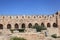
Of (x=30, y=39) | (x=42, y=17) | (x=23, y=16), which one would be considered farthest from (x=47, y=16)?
(x=30, y=39)

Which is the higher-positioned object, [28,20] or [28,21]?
[28,20]

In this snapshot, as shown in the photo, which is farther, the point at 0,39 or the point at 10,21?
the point at 10,21

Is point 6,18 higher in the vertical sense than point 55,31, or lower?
higher

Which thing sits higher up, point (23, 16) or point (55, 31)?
point (23, 16)

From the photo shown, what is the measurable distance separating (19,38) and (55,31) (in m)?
29.0

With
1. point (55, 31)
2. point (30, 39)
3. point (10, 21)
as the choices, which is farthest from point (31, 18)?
point (30, 39)

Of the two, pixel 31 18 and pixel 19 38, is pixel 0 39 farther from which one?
pixel 31 18

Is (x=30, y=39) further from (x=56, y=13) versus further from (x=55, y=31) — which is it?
(x=56, y=13)

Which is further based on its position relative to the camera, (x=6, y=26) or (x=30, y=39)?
(x=6, y=26)

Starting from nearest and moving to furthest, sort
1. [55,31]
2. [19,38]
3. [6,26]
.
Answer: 1. [19,38]
2. [55,31]
3. [6,26]

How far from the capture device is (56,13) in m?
49.9

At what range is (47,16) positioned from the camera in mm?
48250

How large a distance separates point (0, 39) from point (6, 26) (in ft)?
116

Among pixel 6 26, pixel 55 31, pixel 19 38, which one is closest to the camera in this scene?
pixel 19 38
